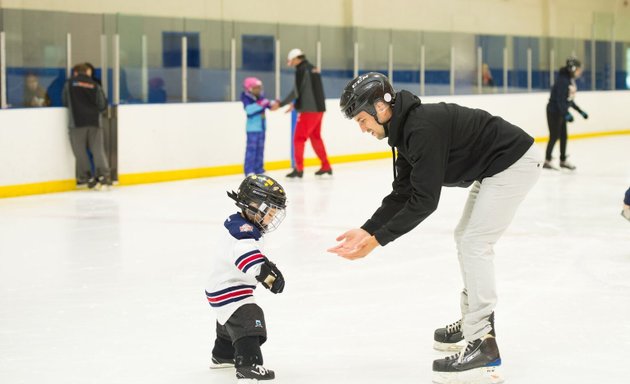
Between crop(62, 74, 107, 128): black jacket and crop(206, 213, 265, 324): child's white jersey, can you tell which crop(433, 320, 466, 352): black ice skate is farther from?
crop(62, 74, 107, 128): black jacket

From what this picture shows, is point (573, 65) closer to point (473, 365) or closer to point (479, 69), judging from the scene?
point (479, 69)

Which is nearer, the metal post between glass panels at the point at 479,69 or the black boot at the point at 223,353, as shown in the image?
the black boot at the point at 223,353

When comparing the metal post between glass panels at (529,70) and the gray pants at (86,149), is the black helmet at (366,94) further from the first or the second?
the metal post between glass panels at (529,70)

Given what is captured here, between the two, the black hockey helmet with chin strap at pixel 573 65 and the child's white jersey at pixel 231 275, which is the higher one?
the black hockey helmet with chin strap at pixel 573 65

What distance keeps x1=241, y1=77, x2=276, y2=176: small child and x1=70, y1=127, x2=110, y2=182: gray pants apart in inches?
67.8

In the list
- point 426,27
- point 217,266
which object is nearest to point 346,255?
point 217,266

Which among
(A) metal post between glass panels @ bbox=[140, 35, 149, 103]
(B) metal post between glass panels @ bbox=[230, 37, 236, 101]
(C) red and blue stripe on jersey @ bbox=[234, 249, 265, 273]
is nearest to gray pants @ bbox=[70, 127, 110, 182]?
(A) metal post between glass panels @ bbox=[140, 35, 149, 103]

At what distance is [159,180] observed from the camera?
12414mm

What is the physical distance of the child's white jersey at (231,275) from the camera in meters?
3.80

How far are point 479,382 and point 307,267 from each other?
2.66 metres

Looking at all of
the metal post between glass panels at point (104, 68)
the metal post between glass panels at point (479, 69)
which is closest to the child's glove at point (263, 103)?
the metal post between glass panels at point (104, 68)

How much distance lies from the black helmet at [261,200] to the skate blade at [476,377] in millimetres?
851

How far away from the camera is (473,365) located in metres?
3.88

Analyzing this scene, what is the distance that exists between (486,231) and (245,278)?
3.03 ft
